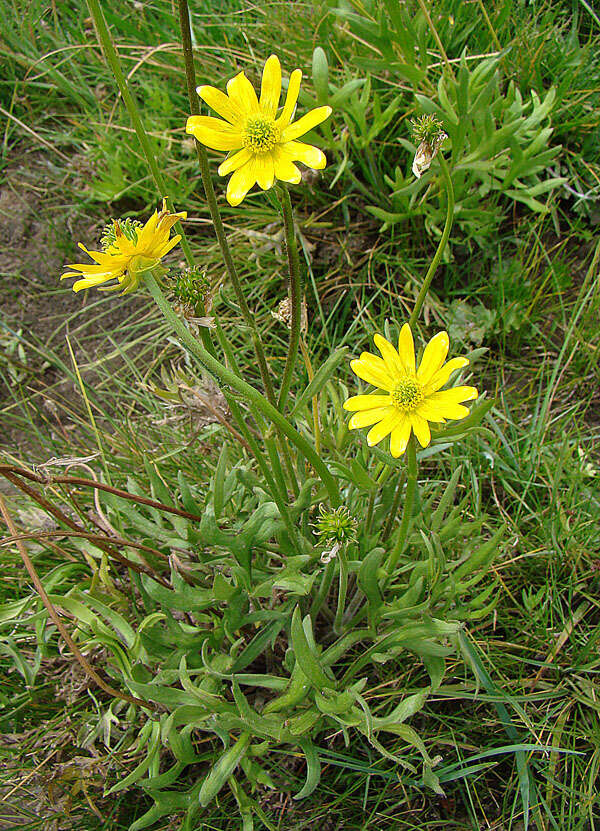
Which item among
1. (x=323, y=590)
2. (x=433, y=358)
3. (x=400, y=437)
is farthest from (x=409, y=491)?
(x=323, y=590)

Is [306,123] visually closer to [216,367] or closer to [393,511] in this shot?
[216,367]

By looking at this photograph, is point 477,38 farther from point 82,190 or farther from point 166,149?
point 82,190

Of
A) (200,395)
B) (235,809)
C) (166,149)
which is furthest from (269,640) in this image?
(166,149)

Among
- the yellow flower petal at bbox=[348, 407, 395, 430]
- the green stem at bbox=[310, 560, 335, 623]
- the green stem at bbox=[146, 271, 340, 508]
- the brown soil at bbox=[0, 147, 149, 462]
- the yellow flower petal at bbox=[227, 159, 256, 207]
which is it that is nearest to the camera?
the green stem at bbox=[146, 271, 340, 508]

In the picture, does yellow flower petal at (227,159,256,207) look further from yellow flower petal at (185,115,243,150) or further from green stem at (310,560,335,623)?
green stem at (310,560,335,623)

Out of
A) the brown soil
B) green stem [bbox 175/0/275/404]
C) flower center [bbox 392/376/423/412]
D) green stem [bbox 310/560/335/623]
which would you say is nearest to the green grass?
the brown soil

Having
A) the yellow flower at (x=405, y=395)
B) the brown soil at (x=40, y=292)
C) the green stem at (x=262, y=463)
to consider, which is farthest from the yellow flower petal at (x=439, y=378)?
the brown soil at (x=40, y=292)
